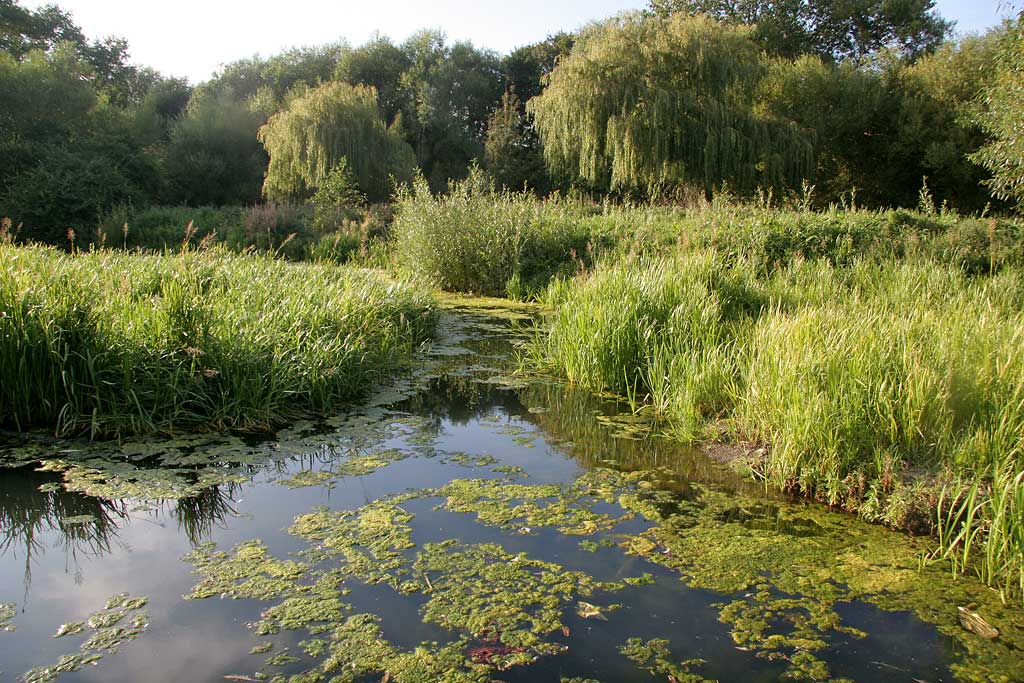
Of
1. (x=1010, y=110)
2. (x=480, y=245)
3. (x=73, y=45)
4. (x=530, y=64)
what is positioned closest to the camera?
(x=1010, y=110)

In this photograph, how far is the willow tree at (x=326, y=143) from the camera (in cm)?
2144

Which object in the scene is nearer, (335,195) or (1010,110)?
(1010,110)

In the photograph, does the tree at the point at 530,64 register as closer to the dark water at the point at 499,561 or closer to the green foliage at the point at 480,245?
the green foliage at the point at 480,245

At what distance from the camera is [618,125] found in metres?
18.0

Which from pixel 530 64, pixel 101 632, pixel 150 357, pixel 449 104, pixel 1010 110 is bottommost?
pixel 101 632

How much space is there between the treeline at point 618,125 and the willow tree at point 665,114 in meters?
0.05

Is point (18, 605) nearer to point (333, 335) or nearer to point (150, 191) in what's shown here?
point (333, 335)

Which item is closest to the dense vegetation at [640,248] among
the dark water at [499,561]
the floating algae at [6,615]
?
the dark water at [499,561]

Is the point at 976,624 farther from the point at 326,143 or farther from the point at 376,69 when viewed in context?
the point at 376,69

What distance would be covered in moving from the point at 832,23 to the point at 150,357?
34.0 metres

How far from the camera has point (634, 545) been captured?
11.2 feet

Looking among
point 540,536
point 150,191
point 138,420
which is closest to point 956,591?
point 540,536

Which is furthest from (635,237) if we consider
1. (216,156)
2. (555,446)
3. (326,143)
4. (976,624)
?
(216,156)

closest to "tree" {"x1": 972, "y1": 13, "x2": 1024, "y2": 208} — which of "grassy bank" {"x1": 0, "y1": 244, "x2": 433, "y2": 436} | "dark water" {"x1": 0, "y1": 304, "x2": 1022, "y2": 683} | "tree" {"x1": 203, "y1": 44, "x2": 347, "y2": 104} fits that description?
"dark water" {"x1": 0, "y1": 304, "x2": 1022, "y2": 683}
